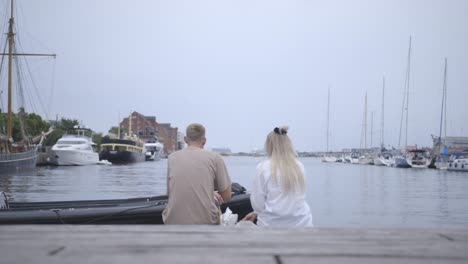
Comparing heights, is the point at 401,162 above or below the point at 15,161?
below

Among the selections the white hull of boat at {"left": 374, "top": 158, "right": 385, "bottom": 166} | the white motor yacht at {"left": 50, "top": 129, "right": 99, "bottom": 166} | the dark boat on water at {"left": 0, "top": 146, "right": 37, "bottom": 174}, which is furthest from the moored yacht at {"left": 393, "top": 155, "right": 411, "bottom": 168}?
the dark boat on water at {"left": 0, "top": 146, "right": 37, "bottom": 174}

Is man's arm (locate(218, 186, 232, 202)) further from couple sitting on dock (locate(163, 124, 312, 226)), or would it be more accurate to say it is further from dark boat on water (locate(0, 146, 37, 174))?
dark boat on water (locate(0, 146, 37, 174))

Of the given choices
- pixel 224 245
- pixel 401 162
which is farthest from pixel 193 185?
pixel 401 162

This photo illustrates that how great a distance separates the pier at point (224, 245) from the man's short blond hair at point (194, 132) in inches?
83.5

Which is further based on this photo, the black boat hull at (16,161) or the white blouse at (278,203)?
the black boat hull at (16,161)

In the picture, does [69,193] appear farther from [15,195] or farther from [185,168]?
[185,168]

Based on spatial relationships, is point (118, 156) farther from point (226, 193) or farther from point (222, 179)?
point (222, 179)

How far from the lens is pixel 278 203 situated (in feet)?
15.4

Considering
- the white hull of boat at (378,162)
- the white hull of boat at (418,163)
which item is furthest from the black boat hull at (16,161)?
the white hull of boat at (378,162)

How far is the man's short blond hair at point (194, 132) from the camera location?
5.02 meters

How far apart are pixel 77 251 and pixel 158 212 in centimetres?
588

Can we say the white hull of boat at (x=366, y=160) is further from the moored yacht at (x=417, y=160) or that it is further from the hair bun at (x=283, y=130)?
the hair bun at (x=283, y=130)

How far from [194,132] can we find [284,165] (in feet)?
3.39

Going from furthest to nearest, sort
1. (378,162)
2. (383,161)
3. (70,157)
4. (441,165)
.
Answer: (378,162), (383,161), (441,165), (70,157)
